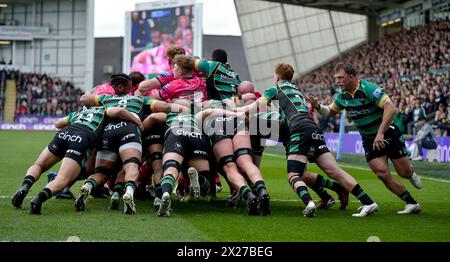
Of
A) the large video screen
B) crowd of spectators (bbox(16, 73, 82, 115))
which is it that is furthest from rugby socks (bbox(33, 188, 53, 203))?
crowd of spectators (bbox(16, 73, 82, 115))

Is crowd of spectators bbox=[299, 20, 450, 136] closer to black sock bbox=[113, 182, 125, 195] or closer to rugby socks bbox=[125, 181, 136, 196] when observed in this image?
black sock bbox=[113, 182, 125, 195]

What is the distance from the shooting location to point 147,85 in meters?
9.32

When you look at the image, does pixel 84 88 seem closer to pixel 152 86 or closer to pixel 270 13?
pixel 270 13

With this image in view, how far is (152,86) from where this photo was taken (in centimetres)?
938

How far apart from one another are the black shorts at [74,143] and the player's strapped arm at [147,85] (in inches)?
47.2

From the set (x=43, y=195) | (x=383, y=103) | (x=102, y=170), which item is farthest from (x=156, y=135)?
(x=383, y=103)

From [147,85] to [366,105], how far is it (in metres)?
3.00

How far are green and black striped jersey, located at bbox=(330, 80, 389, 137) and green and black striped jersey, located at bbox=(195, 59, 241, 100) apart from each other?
5.23ft

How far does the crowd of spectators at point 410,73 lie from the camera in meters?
24.0

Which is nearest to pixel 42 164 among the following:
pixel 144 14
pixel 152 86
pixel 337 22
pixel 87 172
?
pixel 87 172

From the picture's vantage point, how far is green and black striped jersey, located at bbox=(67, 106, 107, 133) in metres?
8.53

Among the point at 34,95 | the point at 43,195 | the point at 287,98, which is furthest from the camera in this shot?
the point at 34,95

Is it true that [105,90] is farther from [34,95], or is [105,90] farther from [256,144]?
[34,95]
